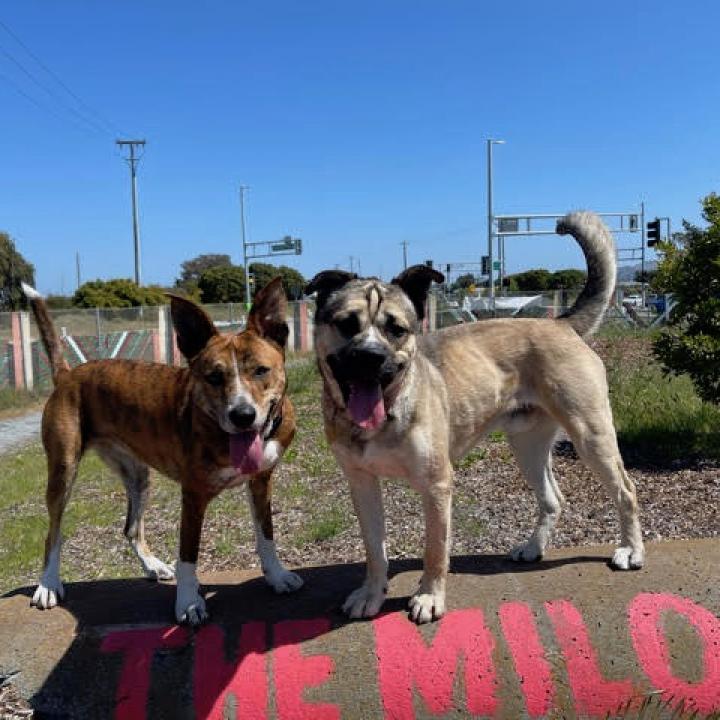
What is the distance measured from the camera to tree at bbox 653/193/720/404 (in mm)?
7680

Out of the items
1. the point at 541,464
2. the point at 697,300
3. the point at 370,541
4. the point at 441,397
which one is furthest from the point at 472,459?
the point at 370,541

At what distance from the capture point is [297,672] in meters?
3.51

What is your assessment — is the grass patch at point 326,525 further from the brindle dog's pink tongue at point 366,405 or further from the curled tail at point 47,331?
the brindle dog's pink tongue at point 366,405

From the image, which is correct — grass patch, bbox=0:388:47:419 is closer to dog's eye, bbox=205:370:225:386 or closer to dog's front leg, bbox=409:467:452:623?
dog's eye, bbox=205:370:225:386

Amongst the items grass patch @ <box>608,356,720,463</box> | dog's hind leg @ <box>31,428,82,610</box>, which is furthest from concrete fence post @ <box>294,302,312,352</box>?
dog's hind leg @ <box>31,428,82,610</box>

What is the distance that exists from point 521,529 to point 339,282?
347 centimetres

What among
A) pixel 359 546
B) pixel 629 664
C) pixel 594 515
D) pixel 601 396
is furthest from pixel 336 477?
pixel 629 664

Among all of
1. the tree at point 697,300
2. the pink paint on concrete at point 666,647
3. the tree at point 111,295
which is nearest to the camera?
the pink paint on concrete at point 666,647

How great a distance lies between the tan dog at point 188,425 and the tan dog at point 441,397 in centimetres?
39

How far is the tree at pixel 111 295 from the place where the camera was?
1617 inches

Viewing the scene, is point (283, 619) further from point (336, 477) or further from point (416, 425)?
point (336, 477)

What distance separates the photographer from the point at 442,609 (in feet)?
12.3

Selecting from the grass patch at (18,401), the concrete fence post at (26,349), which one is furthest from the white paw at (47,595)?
the concrete fence post at (26,349)

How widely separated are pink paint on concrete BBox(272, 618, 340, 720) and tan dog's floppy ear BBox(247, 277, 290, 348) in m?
1.55
